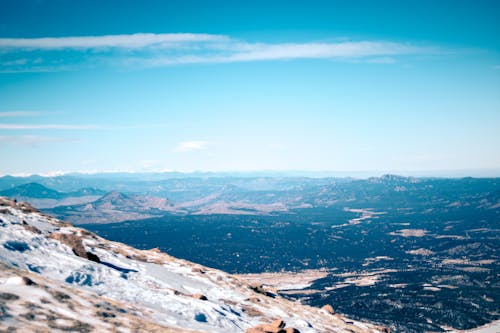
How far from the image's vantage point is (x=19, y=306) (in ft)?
69.9

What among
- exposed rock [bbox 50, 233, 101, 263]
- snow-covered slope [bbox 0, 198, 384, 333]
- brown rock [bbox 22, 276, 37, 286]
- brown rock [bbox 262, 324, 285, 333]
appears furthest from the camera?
exposed rock [bbox 50, 233, 101, 263]

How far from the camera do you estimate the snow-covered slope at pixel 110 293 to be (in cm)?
2281

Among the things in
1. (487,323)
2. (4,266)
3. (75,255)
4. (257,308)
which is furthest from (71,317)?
(487,323)

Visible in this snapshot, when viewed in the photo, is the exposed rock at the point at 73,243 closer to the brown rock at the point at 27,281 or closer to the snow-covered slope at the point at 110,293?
the snow-covered slope at the point at 110,293

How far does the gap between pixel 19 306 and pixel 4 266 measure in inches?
277

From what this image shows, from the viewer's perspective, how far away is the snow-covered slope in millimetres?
22812

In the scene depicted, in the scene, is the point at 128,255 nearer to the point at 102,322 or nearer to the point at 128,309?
the point at 128,309

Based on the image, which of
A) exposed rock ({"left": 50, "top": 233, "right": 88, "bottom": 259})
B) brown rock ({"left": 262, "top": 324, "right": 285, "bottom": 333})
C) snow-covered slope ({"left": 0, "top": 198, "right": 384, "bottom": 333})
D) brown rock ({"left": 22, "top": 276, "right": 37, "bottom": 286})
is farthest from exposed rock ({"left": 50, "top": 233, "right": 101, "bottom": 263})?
brown rock ({"left": 262, "top": 324, "right": 285, "bottom": 333})

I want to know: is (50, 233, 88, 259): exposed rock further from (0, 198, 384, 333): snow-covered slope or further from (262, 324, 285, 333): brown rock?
(262, 324, 285, 333): brown rock

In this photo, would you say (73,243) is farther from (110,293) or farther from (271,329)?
(271,329)

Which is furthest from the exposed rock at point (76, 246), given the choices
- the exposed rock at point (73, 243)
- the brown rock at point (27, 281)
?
the brown rock at point (27, 281)

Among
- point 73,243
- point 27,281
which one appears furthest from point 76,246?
point 27,281

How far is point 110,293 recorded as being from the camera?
33.1 meters

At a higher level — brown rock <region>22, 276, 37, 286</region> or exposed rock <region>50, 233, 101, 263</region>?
brown rock <region>22, 276, 37, 286</region>
